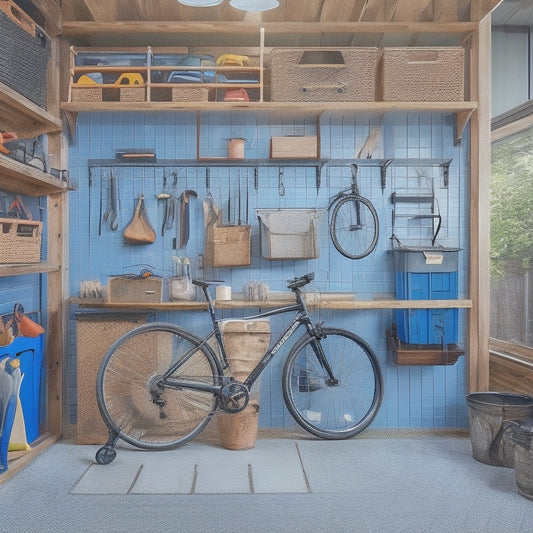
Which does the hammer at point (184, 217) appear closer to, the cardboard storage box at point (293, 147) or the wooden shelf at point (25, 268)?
the cardboard storage box at point (293, 147)

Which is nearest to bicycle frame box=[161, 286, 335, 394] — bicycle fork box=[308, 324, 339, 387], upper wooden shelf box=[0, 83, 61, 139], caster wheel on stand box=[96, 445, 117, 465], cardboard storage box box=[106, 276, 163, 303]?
bicycle fork box=[308, 324, 339, 387]

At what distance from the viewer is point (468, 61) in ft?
14.4

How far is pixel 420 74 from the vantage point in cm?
407

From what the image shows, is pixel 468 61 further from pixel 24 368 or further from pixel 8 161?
pixel 24 368

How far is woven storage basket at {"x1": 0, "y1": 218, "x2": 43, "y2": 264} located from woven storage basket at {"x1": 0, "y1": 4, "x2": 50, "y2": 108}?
0.72 m

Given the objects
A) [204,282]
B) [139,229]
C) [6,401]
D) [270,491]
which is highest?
[139,229]

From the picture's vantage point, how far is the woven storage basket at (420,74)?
406 cm

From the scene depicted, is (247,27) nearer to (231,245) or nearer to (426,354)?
(231,245)

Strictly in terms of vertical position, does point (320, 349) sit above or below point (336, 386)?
above

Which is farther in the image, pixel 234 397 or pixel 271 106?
pixel 271 106

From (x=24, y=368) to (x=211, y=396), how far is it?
115 centimetres

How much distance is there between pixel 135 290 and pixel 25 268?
0.81 metres

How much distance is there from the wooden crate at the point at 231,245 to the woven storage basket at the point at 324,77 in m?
0.91

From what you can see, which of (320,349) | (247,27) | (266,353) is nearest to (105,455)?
(266,353)
